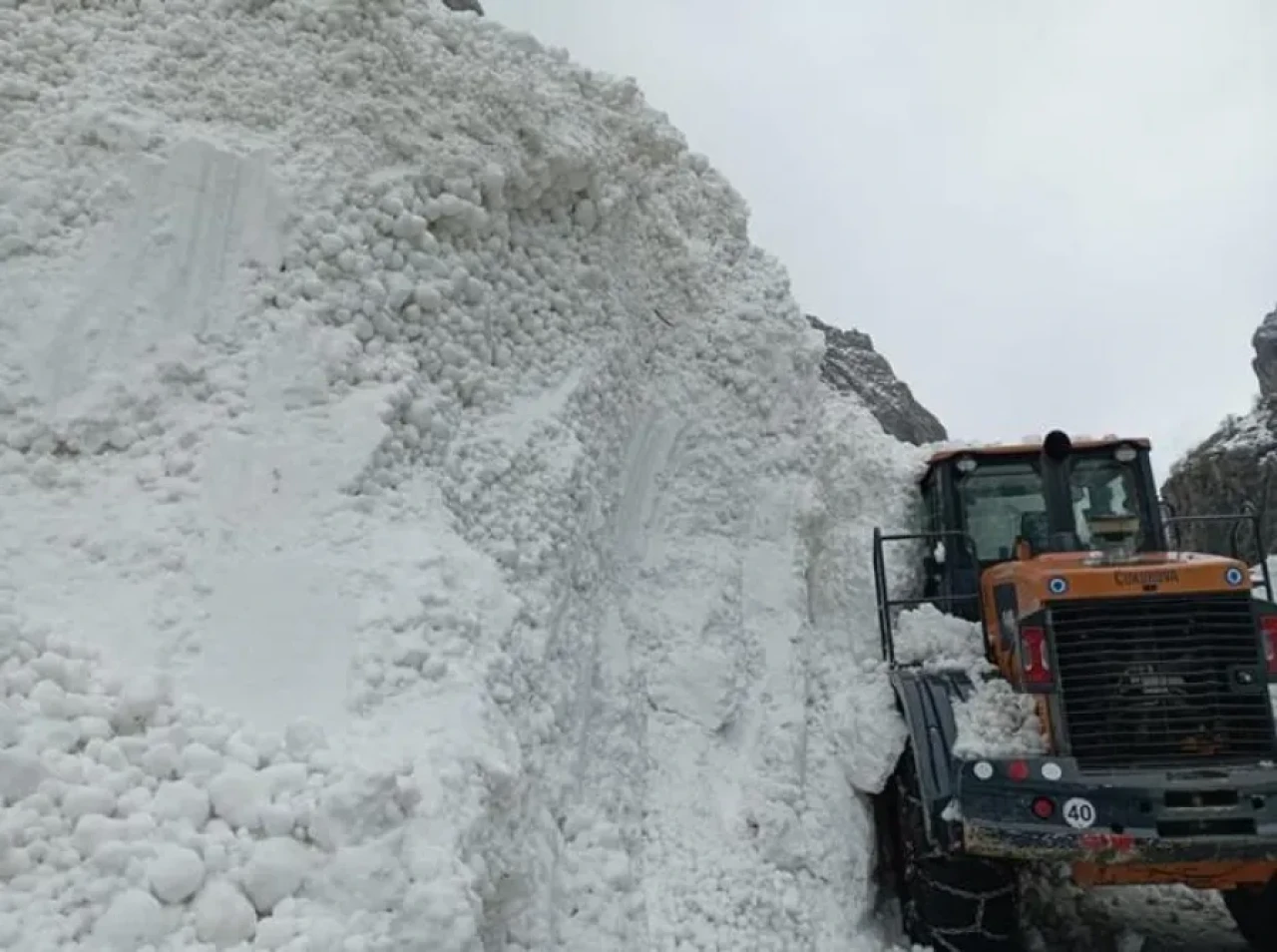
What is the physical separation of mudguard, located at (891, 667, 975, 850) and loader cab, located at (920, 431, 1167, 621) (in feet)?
2.99

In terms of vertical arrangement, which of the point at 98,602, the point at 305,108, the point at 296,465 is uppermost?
the point at 305,108

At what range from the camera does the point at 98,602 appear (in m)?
3.80

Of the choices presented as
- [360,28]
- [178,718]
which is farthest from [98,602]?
[360,28]

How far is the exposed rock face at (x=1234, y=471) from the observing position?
23578 mm

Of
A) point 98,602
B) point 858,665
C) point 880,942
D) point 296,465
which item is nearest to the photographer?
point 98,602

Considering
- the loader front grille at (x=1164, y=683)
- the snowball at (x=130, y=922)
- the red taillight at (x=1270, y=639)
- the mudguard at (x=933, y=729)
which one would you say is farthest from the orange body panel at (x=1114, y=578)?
the snowball at (x=130, y=922)

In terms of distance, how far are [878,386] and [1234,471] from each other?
36.3 ft

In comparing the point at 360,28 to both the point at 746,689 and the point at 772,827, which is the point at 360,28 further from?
the point at 772,827

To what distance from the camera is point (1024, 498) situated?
7277 mm

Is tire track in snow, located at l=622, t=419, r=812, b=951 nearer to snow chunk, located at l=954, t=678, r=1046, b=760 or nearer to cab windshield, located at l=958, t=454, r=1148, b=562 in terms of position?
snow chunk, located at l=954, t=678, r=1046, b=760

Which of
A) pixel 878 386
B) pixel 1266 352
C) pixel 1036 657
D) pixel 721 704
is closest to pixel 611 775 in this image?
pixel 721 704

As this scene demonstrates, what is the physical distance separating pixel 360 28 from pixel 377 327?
6.99 feet

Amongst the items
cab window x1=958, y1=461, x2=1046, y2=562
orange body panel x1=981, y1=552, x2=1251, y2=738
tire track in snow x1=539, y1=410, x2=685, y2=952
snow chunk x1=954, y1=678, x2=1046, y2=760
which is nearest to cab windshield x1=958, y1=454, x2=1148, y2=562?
cab window x1=958, y1=461, x2=1046, y2=562

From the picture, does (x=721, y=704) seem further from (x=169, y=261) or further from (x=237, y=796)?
(x=169, y=261)
